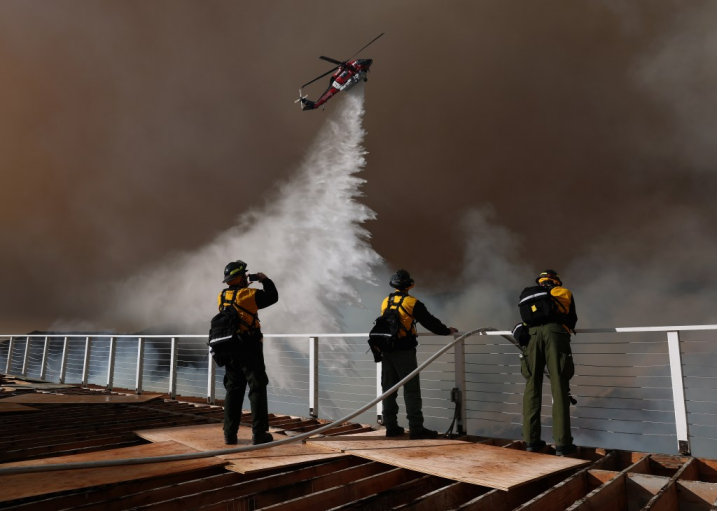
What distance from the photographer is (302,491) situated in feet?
10.1

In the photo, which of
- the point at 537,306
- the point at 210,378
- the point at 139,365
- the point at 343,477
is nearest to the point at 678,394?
the point at 537,306

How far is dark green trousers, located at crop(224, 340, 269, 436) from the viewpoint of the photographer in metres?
4.62

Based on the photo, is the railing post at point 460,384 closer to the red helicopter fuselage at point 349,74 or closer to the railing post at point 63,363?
the railing post at point 63,363

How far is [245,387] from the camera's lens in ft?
15.3

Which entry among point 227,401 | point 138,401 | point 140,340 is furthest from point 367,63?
point 227,401

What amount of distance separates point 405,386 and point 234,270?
7.30 ft

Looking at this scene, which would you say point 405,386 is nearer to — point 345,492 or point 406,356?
point 406,356

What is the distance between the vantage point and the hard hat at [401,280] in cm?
542

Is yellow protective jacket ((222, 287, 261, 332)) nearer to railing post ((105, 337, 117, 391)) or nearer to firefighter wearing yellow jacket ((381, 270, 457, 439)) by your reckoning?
firefighter wearing yellow jacket ((381, 270, 457, 439))

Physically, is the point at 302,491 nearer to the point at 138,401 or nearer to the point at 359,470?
the point at 359,470

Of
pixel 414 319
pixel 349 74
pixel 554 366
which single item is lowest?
pixel 554 366

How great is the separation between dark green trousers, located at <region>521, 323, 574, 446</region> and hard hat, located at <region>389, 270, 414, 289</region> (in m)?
1.41

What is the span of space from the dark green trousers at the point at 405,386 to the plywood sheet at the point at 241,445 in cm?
116

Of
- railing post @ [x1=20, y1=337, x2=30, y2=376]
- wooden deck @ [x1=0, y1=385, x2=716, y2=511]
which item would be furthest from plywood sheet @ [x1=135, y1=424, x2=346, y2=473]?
railing post @ [x1=20, y1=337, x2=30, y2=376]
